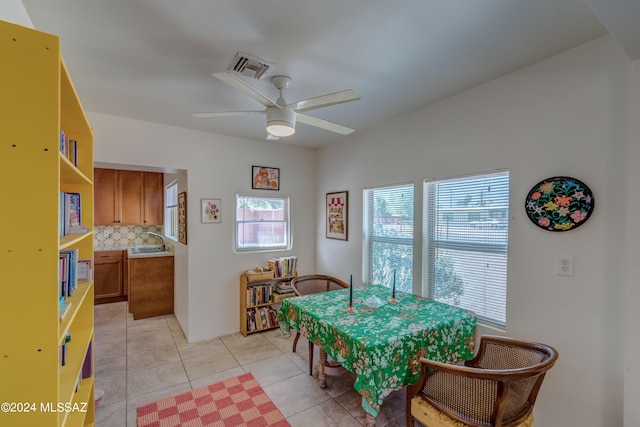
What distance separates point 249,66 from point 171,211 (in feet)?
11.0

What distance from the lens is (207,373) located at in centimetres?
268

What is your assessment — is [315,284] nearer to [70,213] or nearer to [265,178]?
[265,178]

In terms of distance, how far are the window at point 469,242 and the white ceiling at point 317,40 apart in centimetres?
82

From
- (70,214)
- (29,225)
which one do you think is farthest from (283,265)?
(29,225)

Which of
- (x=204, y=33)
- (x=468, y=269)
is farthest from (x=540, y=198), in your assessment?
(x=204, y=33)

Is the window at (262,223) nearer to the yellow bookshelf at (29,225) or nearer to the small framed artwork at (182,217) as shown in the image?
the small framed artwork at (182,217)

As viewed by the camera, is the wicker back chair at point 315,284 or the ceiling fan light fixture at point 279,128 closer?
the ceiling fan light fixture at point 279,128

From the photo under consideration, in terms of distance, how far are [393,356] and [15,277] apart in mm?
1714

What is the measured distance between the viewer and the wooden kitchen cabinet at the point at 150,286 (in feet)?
13.0

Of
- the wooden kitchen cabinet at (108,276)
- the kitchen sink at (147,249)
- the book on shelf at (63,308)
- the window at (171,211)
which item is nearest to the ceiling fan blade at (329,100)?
the book on shelf at (63,308)

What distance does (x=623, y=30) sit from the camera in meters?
1.21

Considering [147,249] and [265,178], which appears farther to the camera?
[147,249]

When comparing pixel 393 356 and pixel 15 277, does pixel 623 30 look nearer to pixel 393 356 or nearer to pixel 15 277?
pixel 393 356

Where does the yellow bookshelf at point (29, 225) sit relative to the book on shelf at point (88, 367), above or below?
above
